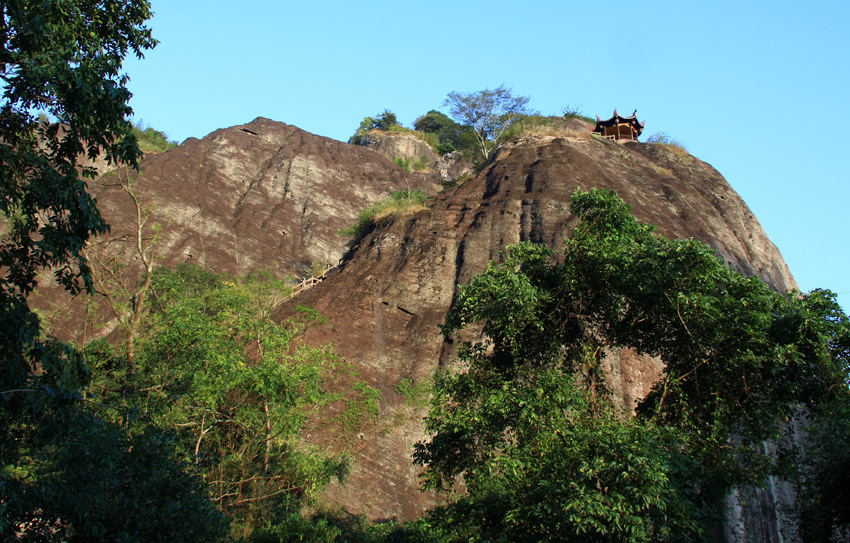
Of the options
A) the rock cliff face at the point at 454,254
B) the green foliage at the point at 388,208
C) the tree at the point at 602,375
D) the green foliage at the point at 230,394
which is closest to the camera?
the tree at the point at 602,375

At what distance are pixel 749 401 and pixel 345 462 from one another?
1094cm

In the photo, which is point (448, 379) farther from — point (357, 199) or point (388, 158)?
point (388, 158)

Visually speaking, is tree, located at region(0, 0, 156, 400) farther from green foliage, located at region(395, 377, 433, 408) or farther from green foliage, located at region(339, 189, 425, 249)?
green foliage, located at region(339, 189, 425, 249)

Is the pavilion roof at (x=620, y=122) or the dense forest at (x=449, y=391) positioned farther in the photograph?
the pavilion roof at (x=620, y=122)

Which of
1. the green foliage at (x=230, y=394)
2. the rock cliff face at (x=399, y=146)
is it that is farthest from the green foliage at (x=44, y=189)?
the rock cliff face at (x=399, y=146)

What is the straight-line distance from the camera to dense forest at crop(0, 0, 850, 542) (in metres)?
8.05

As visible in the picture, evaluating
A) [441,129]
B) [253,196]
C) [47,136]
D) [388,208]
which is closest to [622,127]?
[388,208]

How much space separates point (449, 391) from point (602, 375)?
297cm

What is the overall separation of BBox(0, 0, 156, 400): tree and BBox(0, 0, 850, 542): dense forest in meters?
0.03

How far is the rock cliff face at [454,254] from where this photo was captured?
22.0 m

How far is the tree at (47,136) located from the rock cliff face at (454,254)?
13.4m

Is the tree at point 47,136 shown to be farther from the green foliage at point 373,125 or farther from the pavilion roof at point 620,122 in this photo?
the green foliage at point 373,125

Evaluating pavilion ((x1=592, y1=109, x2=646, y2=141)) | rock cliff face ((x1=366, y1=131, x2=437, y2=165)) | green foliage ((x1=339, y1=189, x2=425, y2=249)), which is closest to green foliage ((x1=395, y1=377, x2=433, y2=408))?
green foliage ((x1=339, y1=189, x2=425, y2=249))

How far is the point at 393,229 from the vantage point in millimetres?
30562
